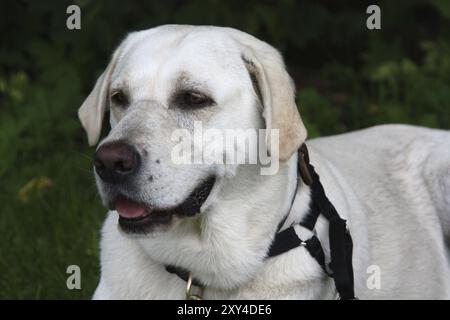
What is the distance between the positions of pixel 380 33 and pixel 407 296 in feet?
9.67

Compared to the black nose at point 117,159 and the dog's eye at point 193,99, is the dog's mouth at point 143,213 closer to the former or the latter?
the black nose at point 117,159

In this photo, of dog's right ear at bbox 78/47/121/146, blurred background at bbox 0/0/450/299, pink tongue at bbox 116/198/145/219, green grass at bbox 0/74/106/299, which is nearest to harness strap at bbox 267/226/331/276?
pink tongue at bbox 116/198/145/219

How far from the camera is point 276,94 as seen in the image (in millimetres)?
3484

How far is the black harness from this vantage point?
3.54 meters

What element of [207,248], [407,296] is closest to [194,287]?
[207,248]

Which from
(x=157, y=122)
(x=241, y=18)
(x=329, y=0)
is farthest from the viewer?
(x=329, y=0)

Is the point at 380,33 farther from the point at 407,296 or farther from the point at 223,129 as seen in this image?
the point at 223,129

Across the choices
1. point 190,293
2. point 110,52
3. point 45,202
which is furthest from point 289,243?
point 110,52

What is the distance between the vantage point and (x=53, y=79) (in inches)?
248

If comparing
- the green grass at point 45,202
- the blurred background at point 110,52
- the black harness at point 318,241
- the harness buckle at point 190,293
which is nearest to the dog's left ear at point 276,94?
the black harness at point 318,241

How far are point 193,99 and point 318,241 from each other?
27.8 inches

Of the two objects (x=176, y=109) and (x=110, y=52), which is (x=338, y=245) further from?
(x=110, y=52)

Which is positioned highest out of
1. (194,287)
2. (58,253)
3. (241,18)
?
(241,18)

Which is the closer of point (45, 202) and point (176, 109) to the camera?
A: point (176, 109)
